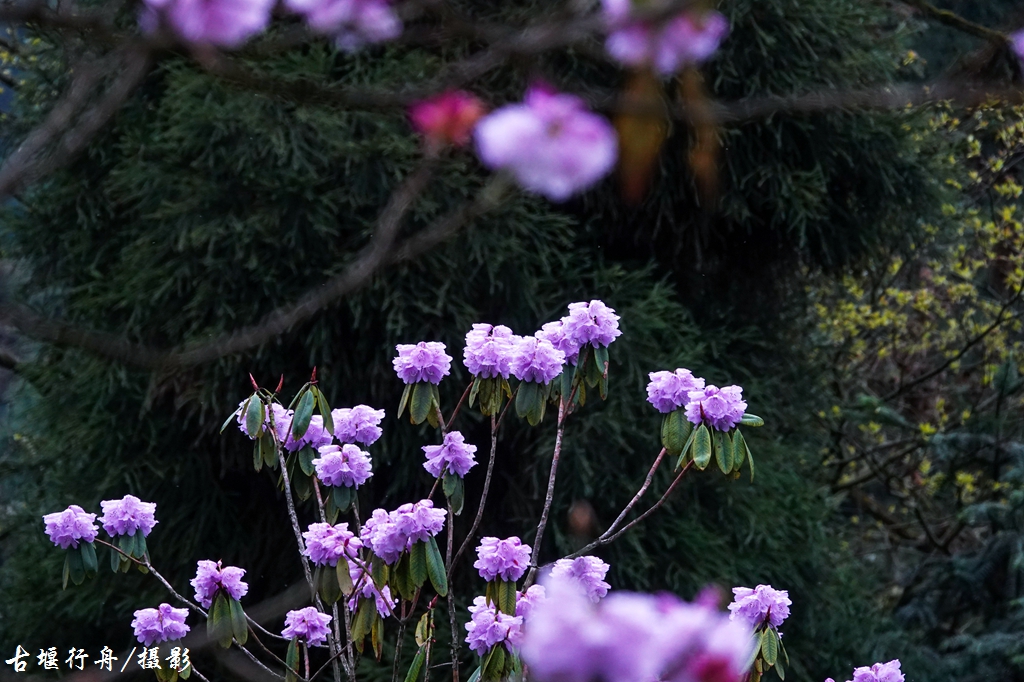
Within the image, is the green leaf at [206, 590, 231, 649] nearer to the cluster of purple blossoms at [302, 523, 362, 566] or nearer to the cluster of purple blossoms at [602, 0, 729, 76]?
the cluster of purple blossoms at [302, 523, 362, 566]

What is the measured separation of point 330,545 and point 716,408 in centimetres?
67

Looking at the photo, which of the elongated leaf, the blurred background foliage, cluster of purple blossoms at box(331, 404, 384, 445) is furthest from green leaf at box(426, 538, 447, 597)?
the blurred background foliage

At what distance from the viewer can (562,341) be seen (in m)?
1.85

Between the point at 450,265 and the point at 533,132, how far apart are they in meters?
2.22

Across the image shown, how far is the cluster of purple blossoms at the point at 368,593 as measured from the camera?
1882 millimetres

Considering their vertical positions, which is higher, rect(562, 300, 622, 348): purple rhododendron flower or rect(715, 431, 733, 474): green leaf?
rect(562, 300, 622, 348): purple rhododendron flower

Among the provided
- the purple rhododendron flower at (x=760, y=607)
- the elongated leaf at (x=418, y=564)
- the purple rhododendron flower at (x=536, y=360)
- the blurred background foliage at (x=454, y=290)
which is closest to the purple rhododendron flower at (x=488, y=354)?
the purple rhododendron flower at (x=536, y=360)

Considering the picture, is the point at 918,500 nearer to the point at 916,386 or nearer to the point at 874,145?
the point at 916,386

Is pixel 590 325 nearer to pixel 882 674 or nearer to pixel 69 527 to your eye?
pixel 882 674

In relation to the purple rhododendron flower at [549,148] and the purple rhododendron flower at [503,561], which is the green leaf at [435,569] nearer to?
the purple rhododendron flower at [503,561]

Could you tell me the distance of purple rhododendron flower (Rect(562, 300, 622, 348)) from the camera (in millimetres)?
1831

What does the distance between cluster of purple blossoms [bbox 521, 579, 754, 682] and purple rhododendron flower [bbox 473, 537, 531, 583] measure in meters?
1.09

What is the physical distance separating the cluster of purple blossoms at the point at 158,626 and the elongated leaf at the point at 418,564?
46 centimetres

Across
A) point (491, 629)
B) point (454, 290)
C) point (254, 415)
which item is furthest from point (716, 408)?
point (454, 290)
